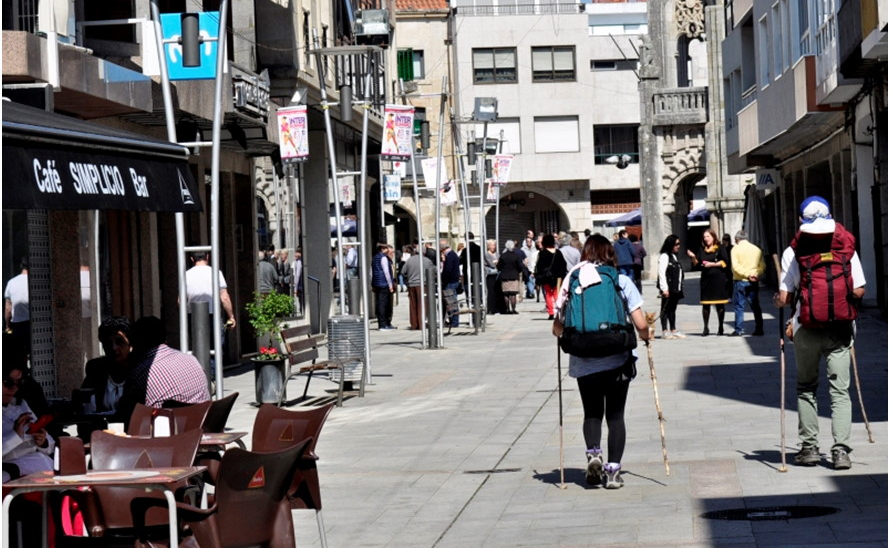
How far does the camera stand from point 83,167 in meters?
7.64

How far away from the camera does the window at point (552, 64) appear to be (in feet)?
238

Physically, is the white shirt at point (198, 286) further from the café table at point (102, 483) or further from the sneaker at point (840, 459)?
the café table at point (102, 483)

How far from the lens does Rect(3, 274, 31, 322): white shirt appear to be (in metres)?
17.7

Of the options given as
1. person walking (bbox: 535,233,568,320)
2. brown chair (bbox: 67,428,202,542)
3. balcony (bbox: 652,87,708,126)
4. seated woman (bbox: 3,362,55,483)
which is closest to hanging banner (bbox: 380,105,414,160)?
person walking (bbox: 535,233,568,320)

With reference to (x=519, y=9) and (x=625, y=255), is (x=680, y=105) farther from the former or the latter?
(x=625, y=255)

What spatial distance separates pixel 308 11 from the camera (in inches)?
1213

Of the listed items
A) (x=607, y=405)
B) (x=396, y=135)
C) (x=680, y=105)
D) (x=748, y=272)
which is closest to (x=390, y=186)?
(x=748, y=272)

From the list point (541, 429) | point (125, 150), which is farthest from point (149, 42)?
point (125, 150)

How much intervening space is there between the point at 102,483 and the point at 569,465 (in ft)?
19.9

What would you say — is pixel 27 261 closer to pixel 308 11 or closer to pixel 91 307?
pixel 91 307

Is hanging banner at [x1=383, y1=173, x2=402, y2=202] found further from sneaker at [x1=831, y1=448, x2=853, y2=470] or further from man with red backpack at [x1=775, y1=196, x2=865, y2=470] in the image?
sneaker at [x1=831, y1=448, x2=853, y2=470]

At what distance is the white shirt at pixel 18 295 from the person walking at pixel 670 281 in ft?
37.1

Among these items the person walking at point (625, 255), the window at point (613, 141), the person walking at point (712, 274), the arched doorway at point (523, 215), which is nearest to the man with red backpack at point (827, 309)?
the person walking at point (712, 274)

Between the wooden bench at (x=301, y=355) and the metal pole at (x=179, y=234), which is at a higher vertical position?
the metal pole at (x=179, y=234)
